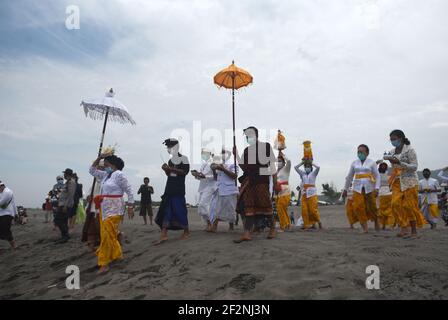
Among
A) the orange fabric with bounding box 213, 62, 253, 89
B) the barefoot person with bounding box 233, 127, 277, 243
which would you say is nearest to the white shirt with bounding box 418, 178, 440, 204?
the orange fabric with bounding box 213, 62, 253, 89

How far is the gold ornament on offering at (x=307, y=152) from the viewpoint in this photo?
9219 millimetres

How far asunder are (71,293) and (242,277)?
2467mm

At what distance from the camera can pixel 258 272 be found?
426cm

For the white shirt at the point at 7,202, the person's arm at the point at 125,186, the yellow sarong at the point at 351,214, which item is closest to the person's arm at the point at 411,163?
the yellow sarong at the point at 351,214

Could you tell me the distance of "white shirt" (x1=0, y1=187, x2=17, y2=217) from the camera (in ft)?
30.2

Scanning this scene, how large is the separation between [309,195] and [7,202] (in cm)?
814

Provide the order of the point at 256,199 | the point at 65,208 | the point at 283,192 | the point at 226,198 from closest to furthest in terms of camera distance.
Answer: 1. the point at 256,199
2. the point at 226,198
3. the point at 283,192
4. the point at 65,208

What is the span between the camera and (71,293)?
477 cm

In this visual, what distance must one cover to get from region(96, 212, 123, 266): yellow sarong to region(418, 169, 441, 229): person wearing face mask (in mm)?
9573

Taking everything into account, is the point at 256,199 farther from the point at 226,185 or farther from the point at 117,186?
the point at 117,186

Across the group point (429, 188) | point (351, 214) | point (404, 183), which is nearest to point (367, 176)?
point (404, 183)

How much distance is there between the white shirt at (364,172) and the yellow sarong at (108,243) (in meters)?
5.08

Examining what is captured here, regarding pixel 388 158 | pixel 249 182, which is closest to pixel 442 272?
pixel 388 158

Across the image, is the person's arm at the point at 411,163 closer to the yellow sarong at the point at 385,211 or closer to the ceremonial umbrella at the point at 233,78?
the yellow sarong at the point at 385,211
